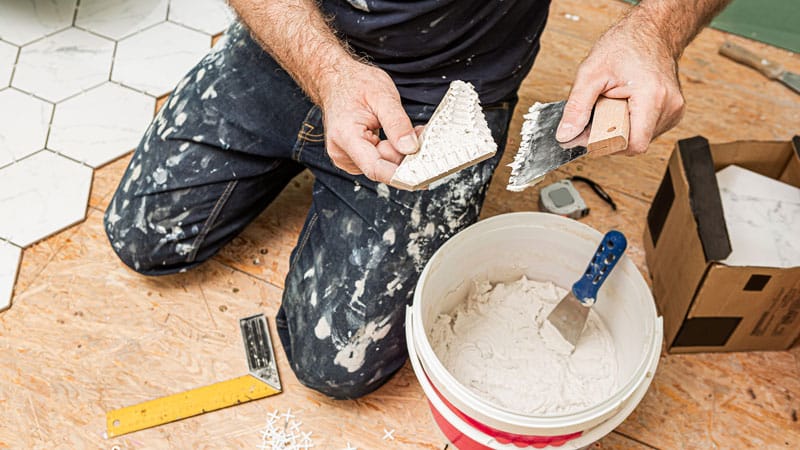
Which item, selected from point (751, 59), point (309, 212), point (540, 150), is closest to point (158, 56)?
point (309, 212)

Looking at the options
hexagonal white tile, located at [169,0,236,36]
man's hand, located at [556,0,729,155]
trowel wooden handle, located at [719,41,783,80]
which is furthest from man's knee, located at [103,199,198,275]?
trowel wooden handle, located at [719,41,783,80]

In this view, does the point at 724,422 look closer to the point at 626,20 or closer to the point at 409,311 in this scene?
the point at 409,311

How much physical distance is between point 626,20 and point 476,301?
0.60 m

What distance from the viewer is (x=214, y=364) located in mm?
1420

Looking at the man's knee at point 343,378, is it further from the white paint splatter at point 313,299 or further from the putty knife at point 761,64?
the putty knife at point 761,64

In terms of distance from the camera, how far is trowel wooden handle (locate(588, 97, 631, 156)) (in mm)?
946

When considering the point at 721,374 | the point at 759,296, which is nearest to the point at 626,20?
the point at 759,296

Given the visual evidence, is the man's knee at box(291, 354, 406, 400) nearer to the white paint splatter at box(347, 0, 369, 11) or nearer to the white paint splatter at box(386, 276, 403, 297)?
the white paint splatter at box(386, 276, 403, 297)

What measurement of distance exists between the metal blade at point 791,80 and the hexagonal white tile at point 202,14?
Result: 162 centimetres

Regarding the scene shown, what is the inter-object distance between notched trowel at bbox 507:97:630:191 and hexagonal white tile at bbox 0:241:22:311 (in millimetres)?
1158

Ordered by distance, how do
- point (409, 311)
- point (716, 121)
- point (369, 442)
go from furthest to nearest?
1. point (716, 121)
2. point (369, 442)
3. point (409, 311)

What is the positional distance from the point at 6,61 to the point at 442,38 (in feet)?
4.55

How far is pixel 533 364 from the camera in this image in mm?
1284

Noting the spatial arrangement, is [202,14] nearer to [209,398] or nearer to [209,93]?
[209,93]
